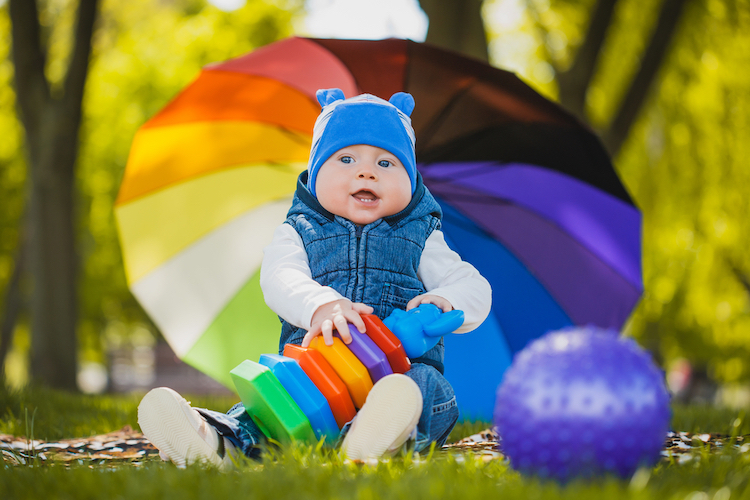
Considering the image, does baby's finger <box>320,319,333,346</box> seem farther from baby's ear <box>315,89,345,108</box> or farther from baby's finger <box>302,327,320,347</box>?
baby's ear <box>315,89,345,108</box>

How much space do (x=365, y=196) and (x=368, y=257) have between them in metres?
0.24

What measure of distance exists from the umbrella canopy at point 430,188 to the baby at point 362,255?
30.7 inches

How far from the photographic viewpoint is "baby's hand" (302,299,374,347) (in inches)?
81.1

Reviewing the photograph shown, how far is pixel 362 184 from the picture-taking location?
95.8 inches

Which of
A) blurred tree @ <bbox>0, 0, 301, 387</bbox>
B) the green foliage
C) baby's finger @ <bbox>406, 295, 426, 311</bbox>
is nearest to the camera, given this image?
baby's finger @ <bbox>406, 295, 426, 311</bbox>

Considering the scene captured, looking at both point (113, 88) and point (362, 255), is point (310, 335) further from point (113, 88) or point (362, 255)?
point (113, 88)

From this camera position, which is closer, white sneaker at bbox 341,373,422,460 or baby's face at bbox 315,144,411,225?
white sneaker at bbox 341,373,422,460

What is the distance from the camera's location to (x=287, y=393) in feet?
6.55

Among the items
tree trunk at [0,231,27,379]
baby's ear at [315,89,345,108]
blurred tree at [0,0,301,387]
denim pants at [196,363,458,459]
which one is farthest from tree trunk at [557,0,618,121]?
tree trunk at [0,231,27,379]

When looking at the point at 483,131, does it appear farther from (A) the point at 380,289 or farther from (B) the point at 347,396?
(B) the point at 347,396

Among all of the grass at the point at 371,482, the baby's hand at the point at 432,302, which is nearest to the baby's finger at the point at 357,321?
the baby's hand at the point at 432,302

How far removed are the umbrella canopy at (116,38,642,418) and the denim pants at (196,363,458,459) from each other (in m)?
1.23

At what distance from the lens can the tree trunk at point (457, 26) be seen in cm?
519

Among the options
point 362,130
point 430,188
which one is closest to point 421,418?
point 362,130
